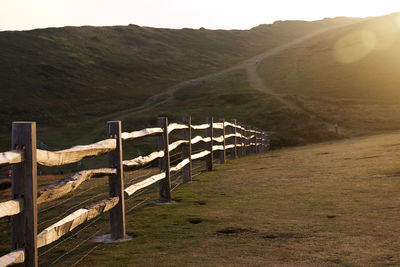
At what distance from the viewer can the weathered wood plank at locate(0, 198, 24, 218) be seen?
359 cm

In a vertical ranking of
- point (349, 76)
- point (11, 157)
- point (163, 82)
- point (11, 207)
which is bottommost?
point (11, 207)

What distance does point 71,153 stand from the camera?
4645 millimetres

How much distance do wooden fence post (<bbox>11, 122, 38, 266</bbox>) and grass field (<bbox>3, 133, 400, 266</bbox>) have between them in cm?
115

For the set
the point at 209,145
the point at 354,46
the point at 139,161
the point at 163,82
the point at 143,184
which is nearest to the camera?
the point at 139,161

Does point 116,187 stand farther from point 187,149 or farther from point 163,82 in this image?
point 163,82

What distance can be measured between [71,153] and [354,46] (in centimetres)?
10980

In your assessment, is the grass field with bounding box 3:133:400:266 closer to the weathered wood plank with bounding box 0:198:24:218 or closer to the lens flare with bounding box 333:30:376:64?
the weathered wood plank with bounding box 0:198:24:218

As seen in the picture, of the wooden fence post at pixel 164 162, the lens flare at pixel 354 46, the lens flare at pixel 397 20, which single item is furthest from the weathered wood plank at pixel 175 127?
the lens flare at pixel 397 20

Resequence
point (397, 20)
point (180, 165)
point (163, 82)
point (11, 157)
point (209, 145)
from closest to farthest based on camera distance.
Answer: point (11, 157) < point (180, 165) < point (209, 145) < point (163, 82) < point (397, 20)

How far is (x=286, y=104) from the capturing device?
2242 inches

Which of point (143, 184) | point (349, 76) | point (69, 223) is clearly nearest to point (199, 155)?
point (143, 184)

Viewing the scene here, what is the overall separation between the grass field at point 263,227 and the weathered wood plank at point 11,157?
176cm

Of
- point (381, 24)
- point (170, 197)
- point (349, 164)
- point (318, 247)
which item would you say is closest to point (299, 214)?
point (318, 247)

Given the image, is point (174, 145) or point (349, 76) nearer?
point (174, 145)
